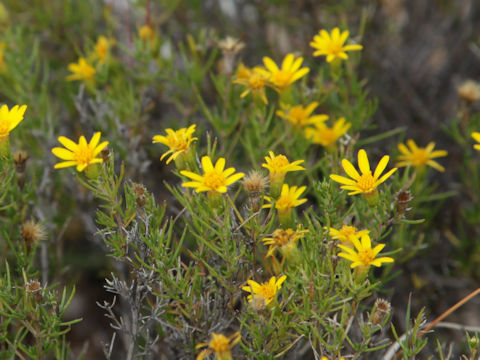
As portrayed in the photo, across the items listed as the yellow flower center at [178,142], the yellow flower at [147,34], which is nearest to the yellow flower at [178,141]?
the yellow flower center at [178,142]

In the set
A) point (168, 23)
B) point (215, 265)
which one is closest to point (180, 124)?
point (168, 23)

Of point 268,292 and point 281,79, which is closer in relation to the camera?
point 268,292

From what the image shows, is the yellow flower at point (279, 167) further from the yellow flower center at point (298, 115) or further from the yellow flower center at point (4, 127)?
the yellow flower center at point (4, 127)

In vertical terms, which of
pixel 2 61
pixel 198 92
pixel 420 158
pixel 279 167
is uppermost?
pixel 279 167

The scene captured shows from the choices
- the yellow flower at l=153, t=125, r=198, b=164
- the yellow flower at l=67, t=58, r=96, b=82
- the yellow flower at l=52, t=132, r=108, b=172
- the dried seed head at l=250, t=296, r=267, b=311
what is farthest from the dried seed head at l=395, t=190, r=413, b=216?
the yellow flower at l=67, t=58, r=96, b=82

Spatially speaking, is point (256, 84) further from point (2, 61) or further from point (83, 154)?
point (2, 61)

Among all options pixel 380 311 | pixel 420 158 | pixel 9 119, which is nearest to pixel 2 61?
pixel 9 119

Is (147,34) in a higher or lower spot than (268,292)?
higher
